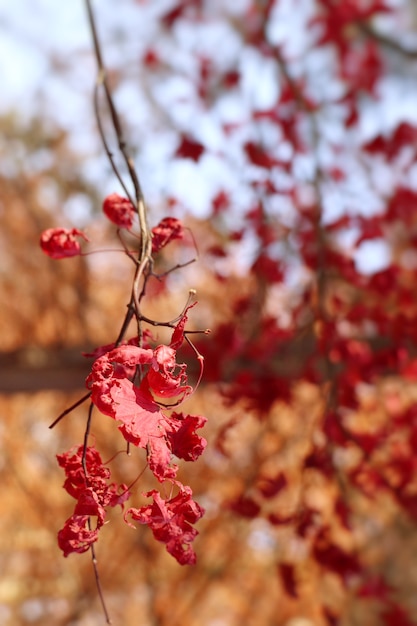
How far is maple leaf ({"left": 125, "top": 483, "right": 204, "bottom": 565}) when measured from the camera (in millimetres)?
776

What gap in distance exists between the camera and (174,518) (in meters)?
0.79

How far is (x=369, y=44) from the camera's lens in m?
3.97

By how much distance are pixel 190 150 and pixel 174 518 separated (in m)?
Result: 1.51

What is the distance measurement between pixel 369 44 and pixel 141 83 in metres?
1.41

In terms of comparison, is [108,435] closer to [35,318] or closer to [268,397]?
[35,318]

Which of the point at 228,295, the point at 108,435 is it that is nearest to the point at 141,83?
the point at 228,295

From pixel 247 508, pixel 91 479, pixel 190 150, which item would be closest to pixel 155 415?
pixel 91 479

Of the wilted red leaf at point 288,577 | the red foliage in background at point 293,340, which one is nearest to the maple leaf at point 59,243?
the red foliage in background at point 293,340

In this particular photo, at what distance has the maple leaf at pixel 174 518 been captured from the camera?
776mm

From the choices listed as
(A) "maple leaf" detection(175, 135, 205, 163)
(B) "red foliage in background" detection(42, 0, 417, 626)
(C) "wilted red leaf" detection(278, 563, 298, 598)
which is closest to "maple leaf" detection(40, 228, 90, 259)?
(B) "red foliage in background" detection(42, 0, 417, 626)

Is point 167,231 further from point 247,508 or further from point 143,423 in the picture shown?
point 247,508

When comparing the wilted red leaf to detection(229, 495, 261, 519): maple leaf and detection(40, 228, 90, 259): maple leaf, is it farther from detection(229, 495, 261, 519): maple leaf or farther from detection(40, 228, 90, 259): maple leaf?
detection(40, 228, 90, 259): maple leaf

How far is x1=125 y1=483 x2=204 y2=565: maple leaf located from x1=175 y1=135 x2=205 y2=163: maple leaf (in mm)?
1475

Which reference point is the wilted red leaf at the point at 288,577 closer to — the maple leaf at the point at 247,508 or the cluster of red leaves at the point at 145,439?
the maple leaf at the point at 247,508
